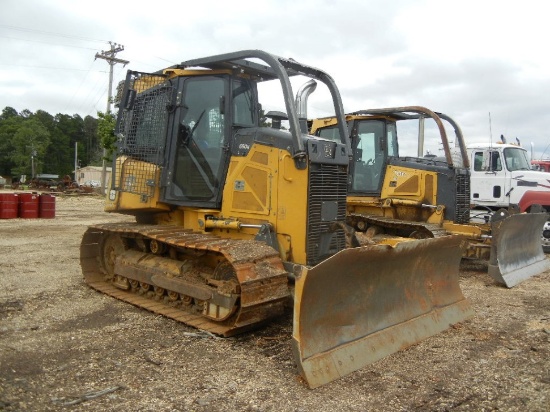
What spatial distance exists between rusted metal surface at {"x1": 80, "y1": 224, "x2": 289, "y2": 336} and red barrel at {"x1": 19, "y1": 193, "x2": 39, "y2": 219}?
11.9m

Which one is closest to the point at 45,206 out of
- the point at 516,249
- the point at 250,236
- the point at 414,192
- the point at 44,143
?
the point at 414,192

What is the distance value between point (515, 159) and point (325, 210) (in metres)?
8.50

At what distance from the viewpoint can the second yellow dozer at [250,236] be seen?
4535mm

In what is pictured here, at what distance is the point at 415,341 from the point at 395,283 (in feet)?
1.97

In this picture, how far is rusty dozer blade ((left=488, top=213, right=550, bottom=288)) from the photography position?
8.19m

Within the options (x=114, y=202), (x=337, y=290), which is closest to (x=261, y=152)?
(x=337, y=290)

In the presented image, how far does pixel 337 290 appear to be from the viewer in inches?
175

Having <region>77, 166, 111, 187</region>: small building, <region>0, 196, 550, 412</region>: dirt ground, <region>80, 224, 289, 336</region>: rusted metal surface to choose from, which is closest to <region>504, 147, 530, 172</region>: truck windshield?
<region>0, 196, 550, 412</region>: dirt ground

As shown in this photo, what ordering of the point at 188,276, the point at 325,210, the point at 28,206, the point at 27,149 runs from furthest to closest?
the point at 27,149 → the point at 28,206 → the point at 188,276 → the point at 325,210

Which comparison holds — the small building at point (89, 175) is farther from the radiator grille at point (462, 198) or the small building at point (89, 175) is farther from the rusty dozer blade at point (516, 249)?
the rusty dozer blade at point (516, 249)

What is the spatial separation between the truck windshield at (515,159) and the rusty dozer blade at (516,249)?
8.72 ft

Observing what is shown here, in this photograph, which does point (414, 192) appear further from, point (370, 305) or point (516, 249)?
point (370, 305)

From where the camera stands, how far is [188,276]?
19.1ft

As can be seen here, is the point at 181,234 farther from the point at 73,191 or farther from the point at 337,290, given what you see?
the point at 73,191
